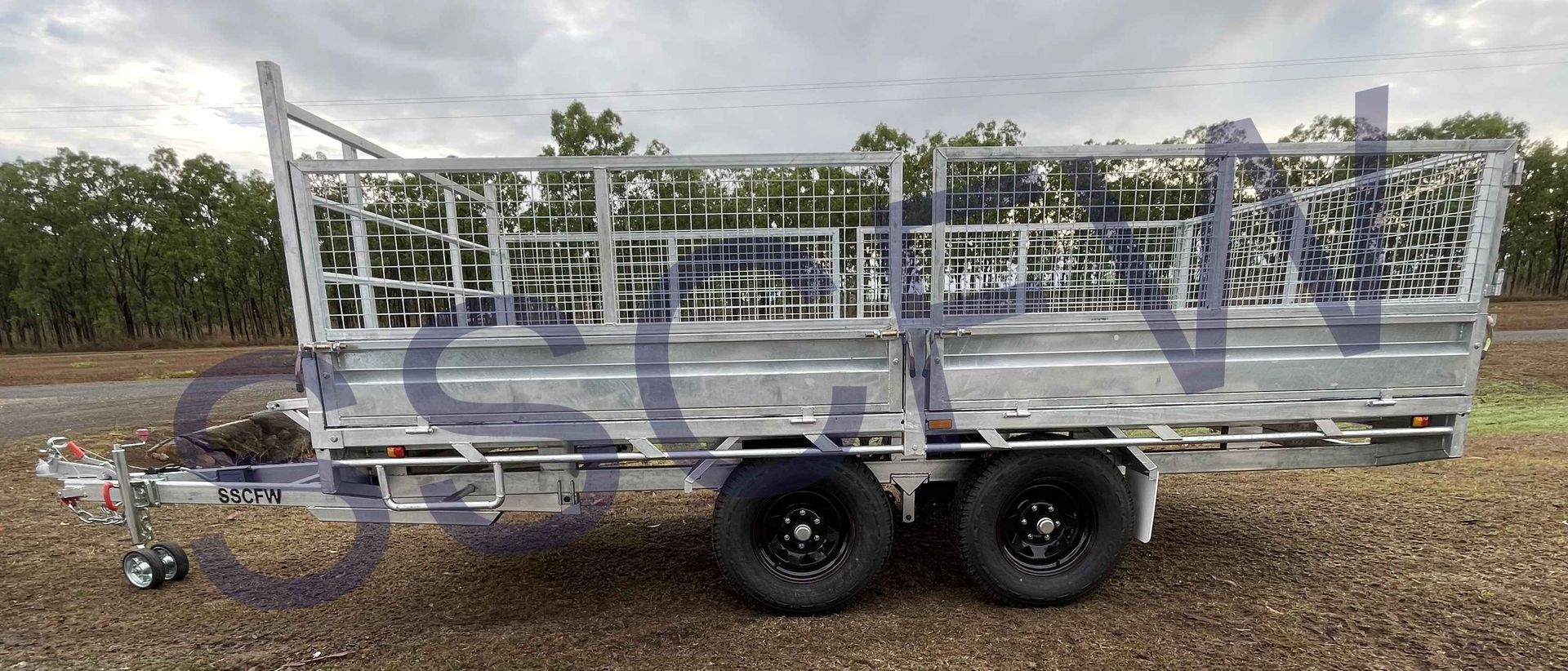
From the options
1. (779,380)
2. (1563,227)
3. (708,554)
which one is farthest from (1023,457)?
(1563,227)

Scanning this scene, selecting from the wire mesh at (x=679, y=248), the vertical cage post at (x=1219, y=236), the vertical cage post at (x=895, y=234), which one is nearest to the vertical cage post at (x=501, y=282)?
the wire mesh at (x=679, y=248)

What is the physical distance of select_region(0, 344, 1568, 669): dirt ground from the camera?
108 inches

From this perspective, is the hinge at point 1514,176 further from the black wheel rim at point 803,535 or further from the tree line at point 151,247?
the tree line at point 151,247

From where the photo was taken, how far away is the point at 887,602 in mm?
3230

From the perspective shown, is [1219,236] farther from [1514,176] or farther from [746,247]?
[746,247]

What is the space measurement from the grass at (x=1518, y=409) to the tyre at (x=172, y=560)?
38.3ft

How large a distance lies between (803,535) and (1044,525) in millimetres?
1260

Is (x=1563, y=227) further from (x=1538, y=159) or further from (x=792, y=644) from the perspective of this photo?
(x=792, y=644)

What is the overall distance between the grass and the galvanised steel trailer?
6044mm

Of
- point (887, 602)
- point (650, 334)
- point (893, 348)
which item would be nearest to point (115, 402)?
point (650, 334)

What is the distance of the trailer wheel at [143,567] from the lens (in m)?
3.53

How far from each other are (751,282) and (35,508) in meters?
6.75

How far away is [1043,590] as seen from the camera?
307 cm

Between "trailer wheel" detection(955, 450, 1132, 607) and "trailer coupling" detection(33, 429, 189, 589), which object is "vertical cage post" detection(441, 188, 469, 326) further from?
"trailer wheel" detection(955, 450, 1132, 607)
